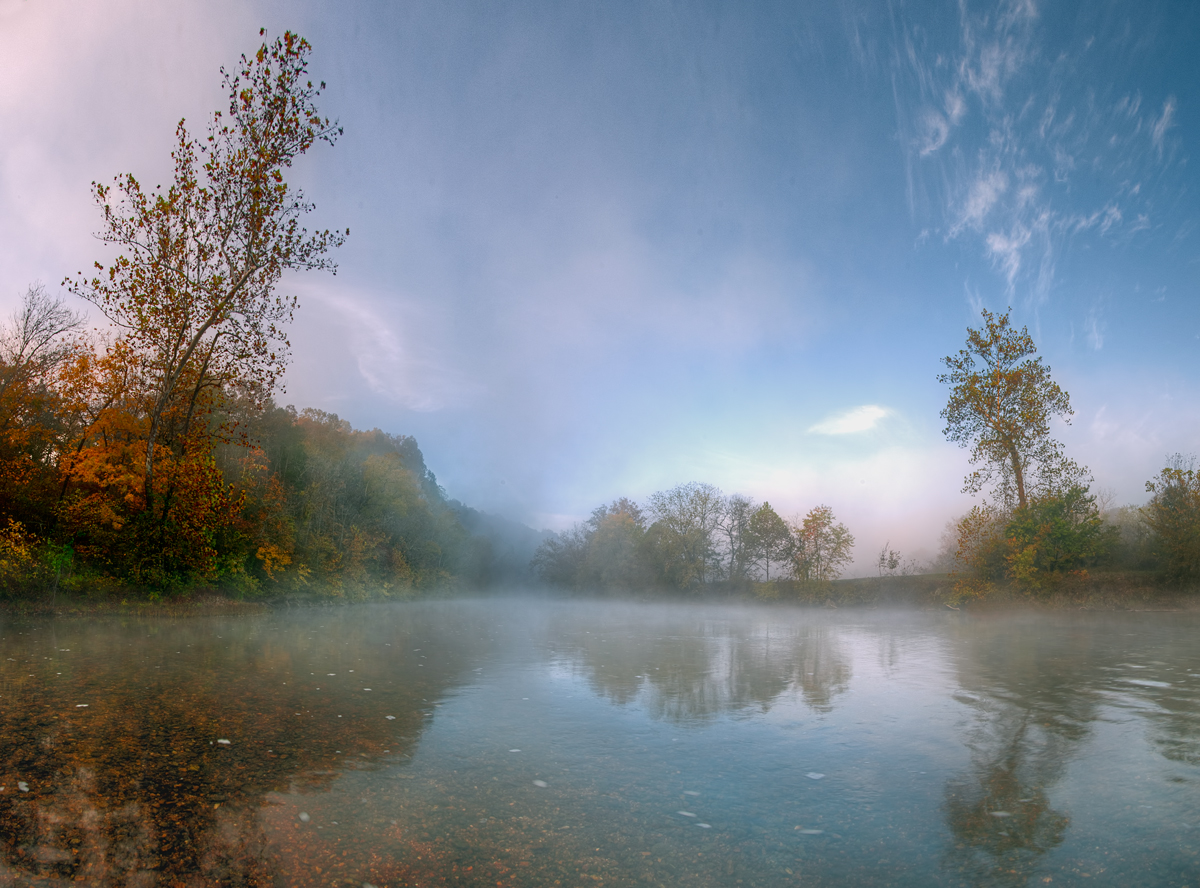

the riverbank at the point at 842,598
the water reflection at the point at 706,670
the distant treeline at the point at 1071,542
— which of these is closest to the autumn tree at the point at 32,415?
the riverbank at the point at 842,598

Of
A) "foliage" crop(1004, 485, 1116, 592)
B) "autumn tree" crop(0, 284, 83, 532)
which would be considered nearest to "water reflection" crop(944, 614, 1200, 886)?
"foliage" crop(1004, 485, 1116, 592)

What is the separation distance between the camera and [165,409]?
64.7ft

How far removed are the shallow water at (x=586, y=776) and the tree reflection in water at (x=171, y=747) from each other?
28mm

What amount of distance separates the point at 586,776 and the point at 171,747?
3.66 m

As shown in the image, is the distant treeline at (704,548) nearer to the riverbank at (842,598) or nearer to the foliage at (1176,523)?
the riverbank at (842,598)

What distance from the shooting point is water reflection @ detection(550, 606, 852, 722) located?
863 cm

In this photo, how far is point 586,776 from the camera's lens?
5.25 m

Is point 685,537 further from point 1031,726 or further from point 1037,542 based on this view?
point 1031,726

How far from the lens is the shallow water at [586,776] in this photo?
3561 mm

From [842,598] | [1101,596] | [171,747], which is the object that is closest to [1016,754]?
[171,747]

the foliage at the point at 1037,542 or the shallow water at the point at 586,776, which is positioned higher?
the foliage at the point at 1037,542

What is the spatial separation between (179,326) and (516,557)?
7214 cm

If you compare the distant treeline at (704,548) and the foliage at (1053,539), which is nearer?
the foliage at (1053,539)

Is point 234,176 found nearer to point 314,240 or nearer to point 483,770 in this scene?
point 314,240
